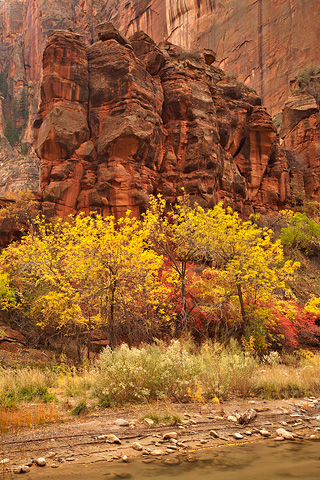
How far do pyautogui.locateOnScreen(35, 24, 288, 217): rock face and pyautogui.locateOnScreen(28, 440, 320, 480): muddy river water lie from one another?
21.6 meters

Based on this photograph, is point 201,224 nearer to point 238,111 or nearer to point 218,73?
point 238,111

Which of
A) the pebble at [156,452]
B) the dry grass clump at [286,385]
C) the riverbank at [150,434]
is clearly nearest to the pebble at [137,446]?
the riverbank at [150,434]

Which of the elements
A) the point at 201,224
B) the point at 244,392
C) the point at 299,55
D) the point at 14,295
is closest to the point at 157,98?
the point at 201,224

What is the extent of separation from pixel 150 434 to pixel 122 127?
23.3 m

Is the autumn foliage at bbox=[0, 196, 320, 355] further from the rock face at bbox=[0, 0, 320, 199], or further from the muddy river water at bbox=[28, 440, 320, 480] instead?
the rock face at bbox=[0, 0, 320, 199]

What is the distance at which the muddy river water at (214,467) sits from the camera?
4332 mm

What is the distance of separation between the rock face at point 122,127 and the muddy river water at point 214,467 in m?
21.6

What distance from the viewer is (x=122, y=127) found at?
1030 inches

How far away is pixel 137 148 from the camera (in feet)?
86.6

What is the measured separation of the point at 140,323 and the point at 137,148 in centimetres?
1506

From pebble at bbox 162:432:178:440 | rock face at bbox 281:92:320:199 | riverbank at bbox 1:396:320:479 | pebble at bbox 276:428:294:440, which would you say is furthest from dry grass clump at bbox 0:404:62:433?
rock face at bbox 281:92:320:199

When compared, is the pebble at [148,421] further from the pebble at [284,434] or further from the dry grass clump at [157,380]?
the pebble at [284,434]

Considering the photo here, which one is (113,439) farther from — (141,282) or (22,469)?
(141,282)

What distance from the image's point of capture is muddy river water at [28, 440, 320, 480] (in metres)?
4.33
